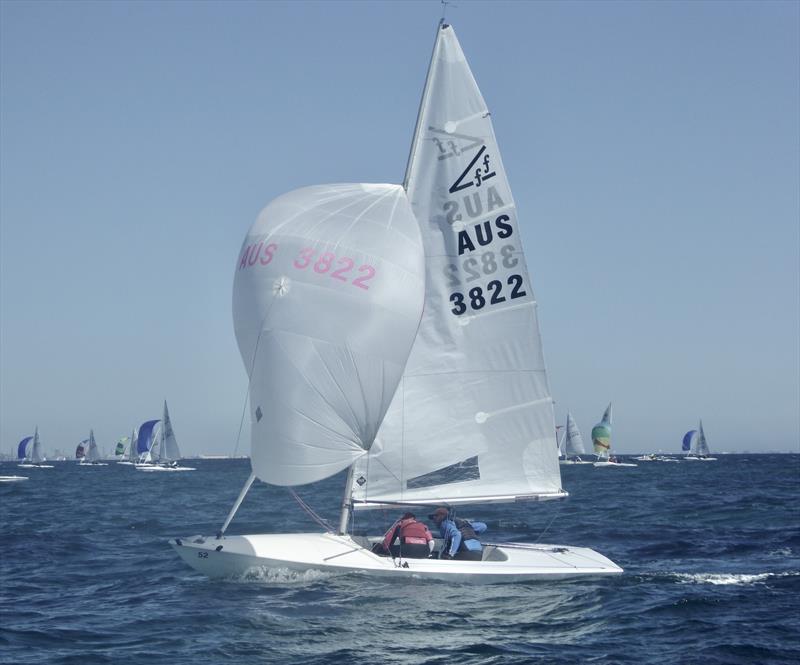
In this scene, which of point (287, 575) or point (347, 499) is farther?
point (347, 499)

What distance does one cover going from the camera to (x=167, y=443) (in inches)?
3959

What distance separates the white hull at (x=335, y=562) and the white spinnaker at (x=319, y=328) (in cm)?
134

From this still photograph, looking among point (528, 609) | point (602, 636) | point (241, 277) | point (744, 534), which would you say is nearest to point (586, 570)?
point (528, 609)

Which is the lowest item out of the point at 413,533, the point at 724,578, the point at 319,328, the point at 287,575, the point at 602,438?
the point at 724,578

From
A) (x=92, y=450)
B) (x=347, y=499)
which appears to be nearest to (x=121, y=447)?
(x=92, y=450)

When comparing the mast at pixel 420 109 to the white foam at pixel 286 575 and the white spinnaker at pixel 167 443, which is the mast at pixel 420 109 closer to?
the white foam at pixel 286 575

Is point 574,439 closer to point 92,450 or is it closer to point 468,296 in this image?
point 92,450

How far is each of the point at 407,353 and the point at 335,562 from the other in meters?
3.53

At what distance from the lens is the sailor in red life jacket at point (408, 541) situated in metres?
15.9

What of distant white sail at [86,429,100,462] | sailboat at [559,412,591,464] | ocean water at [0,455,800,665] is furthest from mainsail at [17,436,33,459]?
ocean water at [0,455,800,665]

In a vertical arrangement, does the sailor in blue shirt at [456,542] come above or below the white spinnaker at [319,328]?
below

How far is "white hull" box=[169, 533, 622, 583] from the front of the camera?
15305mm

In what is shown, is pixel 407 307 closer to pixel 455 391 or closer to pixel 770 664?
pixel 455 391

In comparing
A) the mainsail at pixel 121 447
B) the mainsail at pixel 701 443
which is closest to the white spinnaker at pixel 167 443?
the mainsail at pixel 121 447
